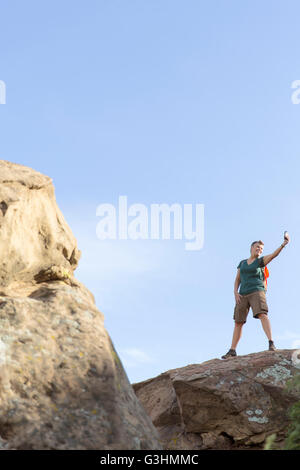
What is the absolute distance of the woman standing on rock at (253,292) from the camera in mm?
13938

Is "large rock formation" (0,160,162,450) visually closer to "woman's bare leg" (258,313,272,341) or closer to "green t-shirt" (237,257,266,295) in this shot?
"green t-shirt" (237,257,266,295)

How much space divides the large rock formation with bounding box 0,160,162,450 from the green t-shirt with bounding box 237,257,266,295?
581 centimetres

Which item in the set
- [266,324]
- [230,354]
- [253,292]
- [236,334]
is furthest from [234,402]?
[253,292]

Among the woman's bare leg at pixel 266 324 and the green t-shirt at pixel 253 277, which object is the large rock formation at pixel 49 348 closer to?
the green t-shirt at pixel 253 277

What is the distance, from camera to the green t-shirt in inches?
559

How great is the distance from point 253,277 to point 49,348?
7.64 meters

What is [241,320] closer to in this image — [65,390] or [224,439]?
[224,439]

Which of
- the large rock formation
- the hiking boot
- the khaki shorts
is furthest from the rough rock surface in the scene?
the large rock formation

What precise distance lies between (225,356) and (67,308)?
659 cm

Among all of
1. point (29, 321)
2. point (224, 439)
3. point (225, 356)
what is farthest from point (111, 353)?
point (225, 356)

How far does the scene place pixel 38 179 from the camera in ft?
31.2

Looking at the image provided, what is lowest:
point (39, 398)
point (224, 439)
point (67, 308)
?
point (224, 439)

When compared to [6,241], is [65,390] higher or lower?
lower

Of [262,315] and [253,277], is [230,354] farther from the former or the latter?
[253,277]
